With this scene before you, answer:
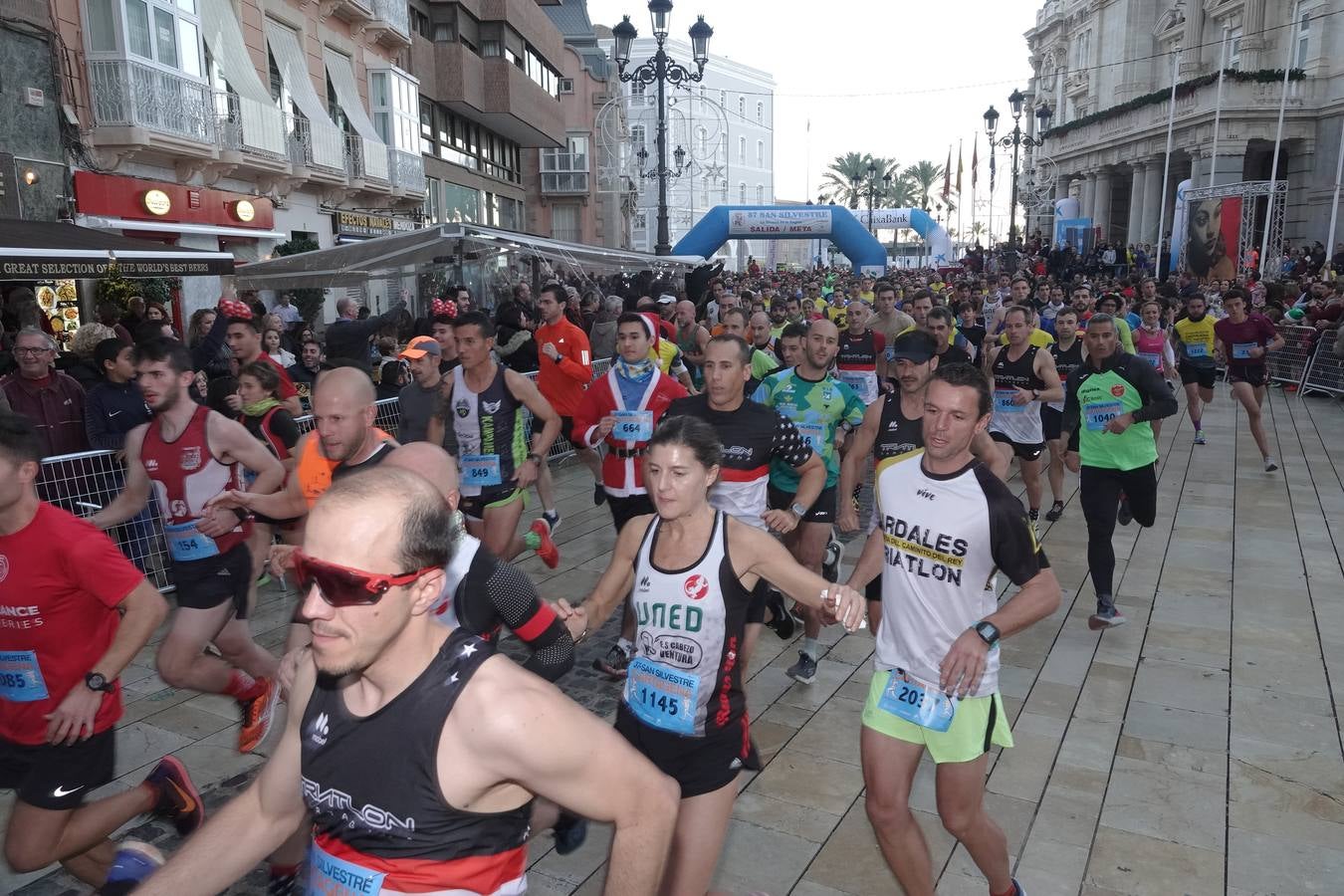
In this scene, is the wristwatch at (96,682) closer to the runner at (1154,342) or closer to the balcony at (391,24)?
the runner at (1154,342)

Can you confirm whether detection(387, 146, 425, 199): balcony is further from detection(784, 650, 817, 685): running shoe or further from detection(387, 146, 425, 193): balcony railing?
detection(784, 650, 817, 685): running shoe

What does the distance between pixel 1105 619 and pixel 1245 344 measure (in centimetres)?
720

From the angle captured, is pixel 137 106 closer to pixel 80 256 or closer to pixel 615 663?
pixel 80 256

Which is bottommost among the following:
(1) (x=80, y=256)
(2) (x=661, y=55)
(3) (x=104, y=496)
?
(3) (x=104, y=496)

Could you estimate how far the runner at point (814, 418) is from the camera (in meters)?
6.16

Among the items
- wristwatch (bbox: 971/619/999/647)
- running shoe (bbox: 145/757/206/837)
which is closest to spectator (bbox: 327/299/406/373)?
running shoe (bbox: 145/757/206/837)

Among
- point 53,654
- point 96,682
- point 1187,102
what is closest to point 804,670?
point 96,682

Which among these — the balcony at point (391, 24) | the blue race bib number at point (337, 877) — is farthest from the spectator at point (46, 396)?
the balcony at point (391, 24)

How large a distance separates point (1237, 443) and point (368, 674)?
14409 millimetres

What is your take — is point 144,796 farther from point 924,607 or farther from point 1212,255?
point 1212,255

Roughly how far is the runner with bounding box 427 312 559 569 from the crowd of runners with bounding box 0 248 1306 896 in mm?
20

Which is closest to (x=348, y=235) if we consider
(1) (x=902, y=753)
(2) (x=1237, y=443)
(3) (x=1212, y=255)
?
(2) (x=1237, y=443)

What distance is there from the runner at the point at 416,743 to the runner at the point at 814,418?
434 centimetres

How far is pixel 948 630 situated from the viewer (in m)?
3.37
